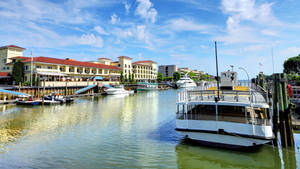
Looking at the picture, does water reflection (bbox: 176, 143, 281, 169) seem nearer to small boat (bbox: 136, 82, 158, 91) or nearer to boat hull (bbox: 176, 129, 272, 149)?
boat hull (bbox: 176, 129, 272, 149)

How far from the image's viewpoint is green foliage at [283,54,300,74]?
5478cm

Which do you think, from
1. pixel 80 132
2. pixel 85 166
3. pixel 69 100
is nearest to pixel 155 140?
pixel 85 166

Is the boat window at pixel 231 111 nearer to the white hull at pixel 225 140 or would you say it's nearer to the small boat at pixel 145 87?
the white hull at pixel 225 140

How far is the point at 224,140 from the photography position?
10.4 m

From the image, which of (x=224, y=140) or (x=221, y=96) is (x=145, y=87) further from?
(x=224, y=140)

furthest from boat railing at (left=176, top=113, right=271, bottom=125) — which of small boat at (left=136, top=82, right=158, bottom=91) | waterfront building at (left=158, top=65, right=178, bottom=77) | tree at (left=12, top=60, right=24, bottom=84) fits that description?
waterfront building at (left=158, top=65, right=178, bottom=77)

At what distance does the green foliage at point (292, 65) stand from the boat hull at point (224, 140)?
198 ft

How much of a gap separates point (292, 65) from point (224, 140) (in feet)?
206

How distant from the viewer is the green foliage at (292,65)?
54.8 meters

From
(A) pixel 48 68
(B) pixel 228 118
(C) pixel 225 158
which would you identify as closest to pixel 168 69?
(A) pixel 48 68

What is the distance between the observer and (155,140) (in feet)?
42.8

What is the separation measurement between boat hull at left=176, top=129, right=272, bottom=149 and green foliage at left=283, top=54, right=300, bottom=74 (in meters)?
60.4

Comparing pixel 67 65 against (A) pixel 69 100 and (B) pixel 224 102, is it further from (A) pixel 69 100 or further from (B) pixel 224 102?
(B) pixel 224 102

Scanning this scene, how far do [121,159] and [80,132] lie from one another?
7015mm
